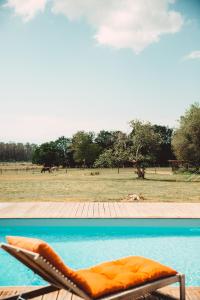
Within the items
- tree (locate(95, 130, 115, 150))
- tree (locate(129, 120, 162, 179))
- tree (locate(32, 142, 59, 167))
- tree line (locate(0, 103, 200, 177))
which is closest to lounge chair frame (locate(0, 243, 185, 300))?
tree line (locate(0, 103, 200, 177))

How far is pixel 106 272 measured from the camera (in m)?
3.00

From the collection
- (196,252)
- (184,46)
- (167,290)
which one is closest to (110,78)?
(184,46)

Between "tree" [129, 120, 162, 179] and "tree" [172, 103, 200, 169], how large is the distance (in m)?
8.50

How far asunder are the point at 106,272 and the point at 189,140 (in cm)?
3055

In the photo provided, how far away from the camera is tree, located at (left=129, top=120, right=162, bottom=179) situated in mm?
23891

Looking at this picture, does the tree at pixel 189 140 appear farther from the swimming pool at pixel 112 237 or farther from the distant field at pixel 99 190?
the swimming pool at pixel 112 237

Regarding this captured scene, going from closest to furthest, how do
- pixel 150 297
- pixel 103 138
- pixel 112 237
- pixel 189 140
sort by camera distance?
pixel 150 297, pixel 112 237, pixel 189 140, pixel 103 138

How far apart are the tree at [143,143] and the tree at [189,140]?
8.50 m

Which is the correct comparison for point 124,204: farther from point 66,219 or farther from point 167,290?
point 167,290

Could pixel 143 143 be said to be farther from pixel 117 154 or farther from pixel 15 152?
pixel 15 152

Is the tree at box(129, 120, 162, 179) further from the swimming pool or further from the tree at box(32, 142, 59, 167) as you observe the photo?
the tree at box(32, 142, 59, 167)

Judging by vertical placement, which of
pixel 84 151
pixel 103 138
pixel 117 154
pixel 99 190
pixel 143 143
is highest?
pixel 103 138

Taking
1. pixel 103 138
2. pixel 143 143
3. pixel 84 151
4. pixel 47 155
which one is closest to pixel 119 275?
pixel 143 143

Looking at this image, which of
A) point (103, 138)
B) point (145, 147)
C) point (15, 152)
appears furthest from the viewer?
point (15, 152)
